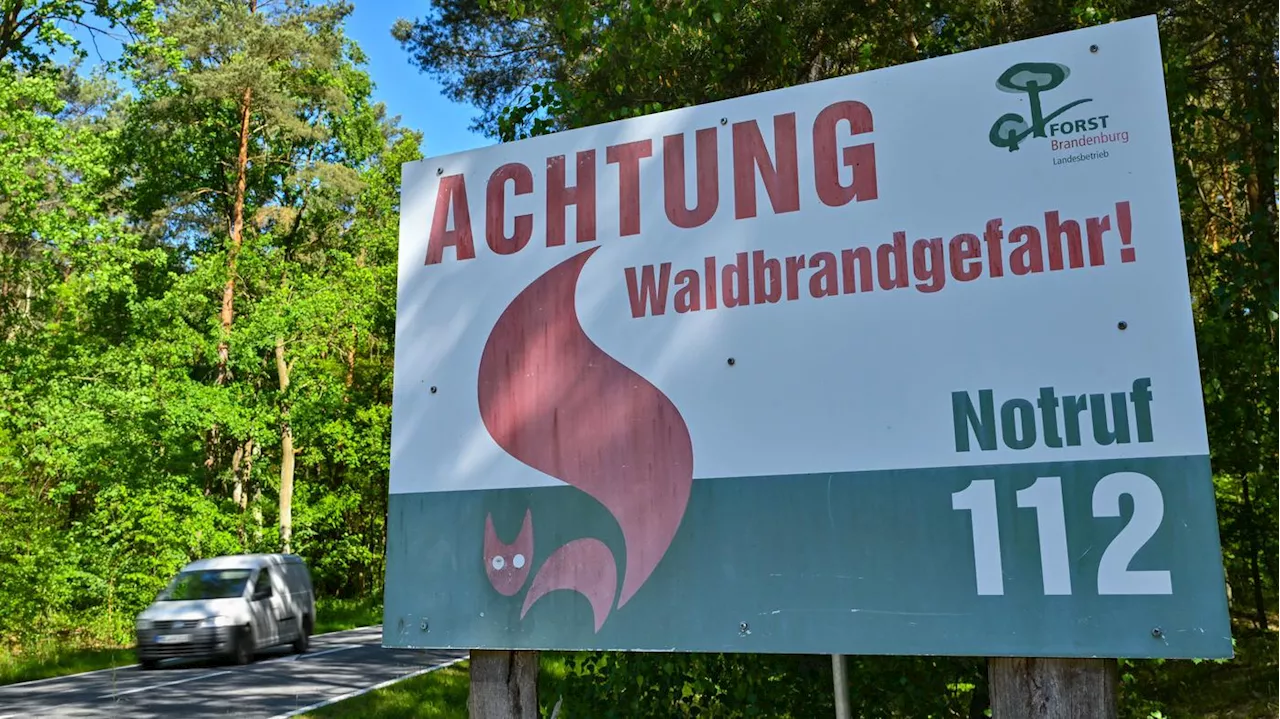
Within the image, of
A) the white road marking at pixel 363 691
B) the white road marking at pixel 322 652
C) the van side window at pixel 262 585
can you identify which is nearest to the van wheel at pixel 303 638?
the white road marking at pixel 322 652

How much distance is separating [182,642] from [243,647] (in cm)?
89

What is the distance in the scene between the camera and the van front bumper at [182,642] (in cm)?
1534

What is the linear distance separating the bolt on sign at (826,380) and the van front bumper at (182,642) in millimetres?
13150

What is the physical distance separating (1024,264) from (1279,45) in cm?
487

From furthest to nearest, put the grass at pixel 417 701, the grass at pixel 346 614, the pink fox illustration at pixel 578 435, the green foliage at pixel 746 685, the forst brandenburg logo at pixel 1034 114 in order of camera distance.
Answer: the grass at pixel 346 614 < the grass at pixel 417 701 < the green foliage at pixel 746 685 < the pink fox illustration at pixel 578 435 < the forst brandenburg logo at pixel 1034 114

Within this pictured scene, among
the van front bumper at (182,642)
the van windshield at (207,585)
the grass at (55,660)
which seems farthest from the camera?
the van windshield at (207,585)

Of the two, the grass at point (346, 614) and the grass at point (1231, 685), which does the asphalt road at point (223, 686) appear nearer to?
the grass at point (346, 614)

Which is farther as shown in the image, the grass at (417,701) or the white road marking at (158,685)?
the white road marking at (158,685)

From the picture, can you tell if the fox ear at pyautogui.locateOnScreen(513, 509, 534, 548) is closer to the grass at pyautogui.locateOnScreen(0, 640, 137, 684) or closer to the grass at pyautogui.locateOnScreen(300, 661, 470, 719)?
the grass at pyautogui.locateOnScreen(300, 661, 470, 719)

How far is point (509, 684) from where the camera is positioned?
3896 millimetres

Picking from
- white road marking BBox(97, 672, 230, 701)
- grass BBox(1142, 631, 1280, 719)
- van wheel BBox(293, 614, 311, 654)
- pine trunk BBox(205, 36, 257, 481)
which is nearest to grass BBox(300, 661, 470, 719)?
white road marking BBox(97, 672, 230, 701)

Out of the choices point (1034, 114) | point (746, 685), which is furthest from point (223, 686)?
point (1034, 114)

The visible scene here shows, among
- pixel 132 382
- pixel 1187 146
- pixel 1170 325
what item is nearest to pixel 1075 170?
pixel 1170 325

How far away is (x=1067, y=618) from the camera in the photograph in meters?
2.99
